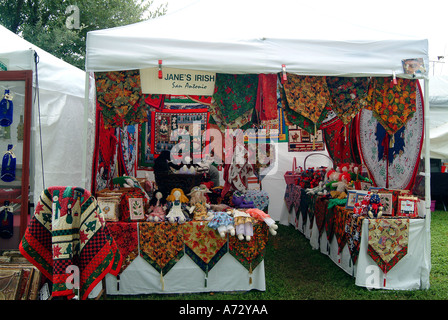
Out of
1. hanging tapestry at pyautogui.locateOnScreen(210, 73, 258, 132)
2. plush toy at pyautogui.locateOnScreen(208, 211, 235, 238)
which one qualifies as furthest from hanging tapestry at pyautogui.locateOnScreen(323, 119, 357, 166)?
plush toy at pyautogui.locateOnScreen(208, 211, 235, 238)

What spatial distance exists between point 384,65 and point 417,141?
1.08 metres

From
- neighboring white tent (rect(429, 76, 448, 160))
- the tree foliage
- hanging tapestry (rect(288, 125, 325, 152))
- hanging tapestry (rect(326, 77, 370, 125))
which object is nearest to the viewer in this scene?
hanging tapestry (rect(326, 77, 370, 125))

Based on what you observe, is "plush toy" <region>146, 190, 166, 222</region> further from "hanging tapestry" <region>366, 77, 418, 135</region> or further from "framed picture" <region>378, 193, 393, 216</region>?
"hanging tapestry" <region>366, 77, 418, 135</region>

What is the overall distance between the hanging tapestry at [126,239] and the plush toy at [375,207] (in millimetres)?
2368

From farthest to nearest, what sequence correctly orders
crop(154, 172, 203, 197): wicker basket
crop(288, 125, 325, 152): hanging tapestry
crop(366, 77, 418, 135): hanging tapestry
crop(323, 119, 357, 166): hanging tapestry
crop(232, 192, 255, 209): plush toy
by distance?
crop(288, 125, 325, 152): hanging tapestry < crop(323, 119, 357, 166): hanging tapestry < crop(232, 192, 255, 209): plush toy < crop(154, 172, 203, 197): wicker basket < crop(366, 77, 418, 135): hanging tapestry

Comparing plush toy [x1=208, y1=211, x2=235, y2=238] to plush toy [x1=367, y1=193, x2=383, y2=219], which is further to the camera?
plush toy [x1=367, y1=193, x2=383, y2=219]

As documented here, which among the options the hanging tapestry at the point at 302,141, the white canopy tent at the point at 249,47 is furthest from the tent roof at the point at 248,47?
the hanging tapestry at the point at 302,141

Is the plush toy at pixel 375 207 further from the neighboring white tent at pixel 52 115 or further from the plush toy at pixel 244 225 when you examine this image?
the neighboring white tent at pixel 52 115

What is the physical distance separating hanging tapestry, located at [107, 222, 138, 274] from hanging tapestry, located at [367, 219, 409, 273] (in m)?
2.34

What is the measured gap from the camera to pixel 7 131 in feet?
11.9

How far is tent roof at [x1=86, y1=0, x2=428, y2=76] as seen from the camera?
320 cm

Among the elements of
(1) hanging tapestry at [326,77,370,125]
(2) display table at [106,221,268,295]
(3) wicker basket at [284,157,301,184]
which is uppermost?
(1) hanging tapestry at [326,77,370,125]

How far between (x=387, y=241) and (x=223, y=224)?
1660mm
